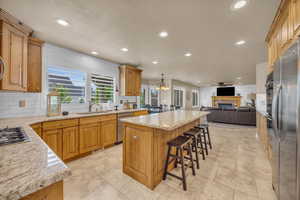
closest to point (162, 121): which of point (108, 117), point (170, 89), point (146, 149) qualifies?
point (146, 149)

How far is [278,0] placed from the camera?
1.58 m

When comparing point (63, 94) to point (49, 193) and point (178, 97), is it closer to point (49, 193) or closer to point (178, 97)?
point (49, 193)

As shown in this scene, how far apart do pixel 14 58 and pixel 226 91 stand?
12.3m

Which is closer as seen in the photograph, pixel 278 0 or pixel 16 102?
pixel 278 0

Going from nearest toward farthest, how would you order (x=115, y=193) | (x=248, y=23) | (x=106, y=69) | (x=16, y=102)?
(x=115, y=193) < (x=248, y=23) < (x=16, y=102) < (x=106, y=69)

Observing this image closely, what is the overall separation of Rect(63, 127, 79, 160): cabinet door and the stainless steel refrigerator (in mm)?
3175

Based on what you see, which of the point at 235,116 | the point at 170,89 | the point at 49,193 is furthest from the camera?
the point at 170,89

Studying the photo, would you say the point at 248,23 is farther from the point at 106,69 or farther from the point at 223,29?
the point at 106,69

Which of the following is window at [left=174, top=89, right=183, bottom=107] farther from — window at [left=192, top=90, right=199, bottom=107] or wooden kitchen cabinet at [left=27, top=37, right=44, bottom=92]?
wooden kitchen cabinet at [left=27, top=37, right=44, bottom=92]

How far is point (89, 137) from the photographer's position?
2814mm

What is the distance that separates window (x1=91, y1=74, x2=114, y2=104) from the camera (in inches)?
143

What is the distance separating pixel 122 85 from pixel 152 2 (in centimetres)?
284

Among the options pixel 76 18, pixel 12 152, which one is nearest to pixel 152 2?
pixel 76 18

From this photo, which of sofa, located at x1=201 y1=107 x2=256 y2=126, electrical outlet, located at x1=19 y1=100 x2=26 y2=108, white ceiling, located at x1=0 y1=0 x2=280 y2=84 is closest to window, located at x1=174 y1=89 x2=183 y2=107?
sofa, located at x1=201 y1=107 x2=256 y2=126
